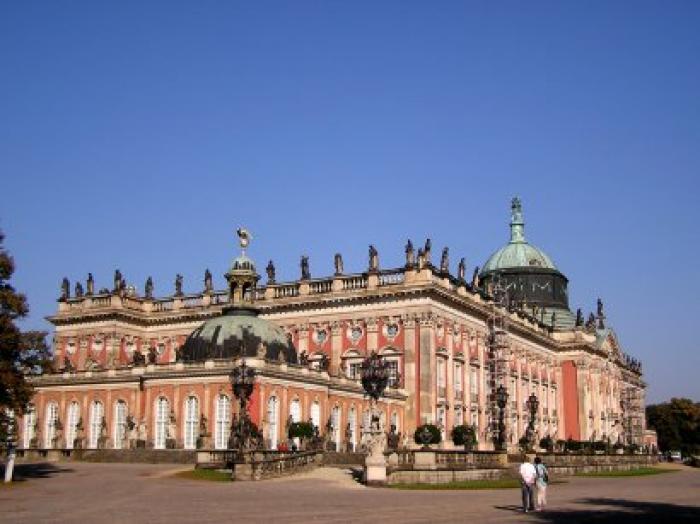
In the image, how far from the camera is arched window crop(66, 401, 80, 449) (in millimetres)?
60406

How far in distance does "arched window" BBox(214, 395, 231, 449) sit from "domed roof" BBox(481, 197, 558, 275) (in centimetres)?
5695

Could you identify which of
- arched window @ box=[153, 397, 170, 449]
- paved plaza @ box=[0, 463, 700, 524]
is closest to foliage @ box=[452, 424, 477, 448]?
arched window @ box=[153, 397, 170, 449]

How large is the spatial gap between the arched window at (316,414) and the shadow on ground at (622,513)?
28621mm

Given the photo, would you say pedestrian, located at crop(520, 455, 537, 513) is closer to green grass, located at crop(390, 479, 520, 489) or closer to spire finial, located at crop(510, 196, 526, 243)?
green grass, located at crop(390, 479, 520, 489)

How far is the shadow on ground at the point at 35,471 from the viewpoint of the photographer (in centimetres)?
3869

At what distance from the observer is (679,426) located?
133875mm

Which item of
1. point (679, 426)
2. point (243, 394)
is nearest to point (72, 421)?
point (243, 394)

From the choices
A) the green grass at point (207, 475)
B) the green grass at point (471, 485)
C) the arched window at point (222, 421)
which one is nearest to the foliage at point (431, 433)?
the arched window at point (222, 421)

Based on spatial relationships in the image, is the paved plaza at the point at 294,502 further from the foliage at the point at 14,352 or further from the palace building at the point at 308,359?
the palace building at the point at 308,359

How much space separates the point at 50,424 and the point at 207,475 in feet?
90.4

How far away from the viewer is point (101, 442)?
188 ft

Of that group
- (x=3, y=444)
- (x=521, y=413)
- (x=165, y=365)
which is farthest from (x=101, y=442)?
(x=521, y=413)

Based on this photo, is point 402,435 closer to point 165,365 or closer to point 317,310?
point 317,310

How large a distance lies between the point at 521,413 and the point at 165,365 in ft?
131
